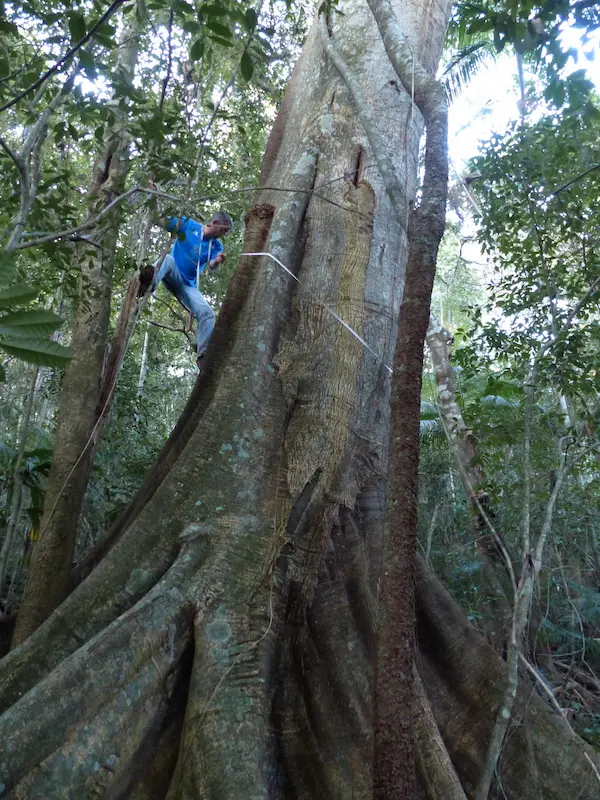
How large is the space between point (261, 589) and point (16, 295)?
186 centimetres

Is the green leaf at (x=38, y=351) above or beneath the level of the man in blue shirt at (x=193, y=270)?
beneath

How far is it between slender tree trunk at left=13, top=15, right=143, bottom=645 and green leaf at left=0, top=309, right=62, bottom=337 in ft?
6.32

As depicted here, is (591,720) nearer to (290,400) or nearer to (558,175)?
(290,400)

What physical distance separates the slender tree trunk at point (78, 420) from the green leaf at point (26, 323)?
193cm

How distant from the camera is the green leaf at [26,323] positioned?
1.55m

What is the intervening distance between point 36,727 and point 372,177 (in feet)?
11.9

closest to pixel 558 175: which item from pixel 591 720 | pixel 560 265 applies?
pixel 560 265

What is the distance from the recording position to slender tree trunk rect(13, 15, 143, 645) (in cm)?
364

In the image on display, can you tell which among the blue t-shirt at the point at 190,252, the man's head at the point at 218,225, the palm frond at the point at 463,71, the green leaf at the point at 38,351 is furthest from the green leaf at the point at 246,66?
the palm frond at the point at 463,71

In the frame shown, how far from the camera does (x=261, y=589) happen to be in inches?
119

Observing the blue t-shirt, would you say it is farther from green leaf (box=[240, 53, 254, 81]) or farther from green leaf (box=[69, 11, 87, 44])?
green leaf (box=[69, 11, 87, 44])

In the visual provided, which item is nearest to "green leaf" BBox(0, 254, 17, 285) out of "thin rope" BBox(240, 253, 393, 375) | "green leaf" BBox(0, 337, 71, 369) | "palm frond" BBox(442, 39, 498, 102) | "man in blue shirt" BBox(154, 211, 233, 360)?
"green leaf" BBox(0, 337, 71, 369)

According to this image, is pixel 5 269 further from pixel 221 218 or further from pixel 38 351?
pixel 221 218

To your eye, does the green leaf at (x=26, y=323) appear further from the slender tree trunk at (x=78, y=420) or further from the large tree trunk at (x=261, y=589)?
the slender tree trunk at (x=78, y=420)
